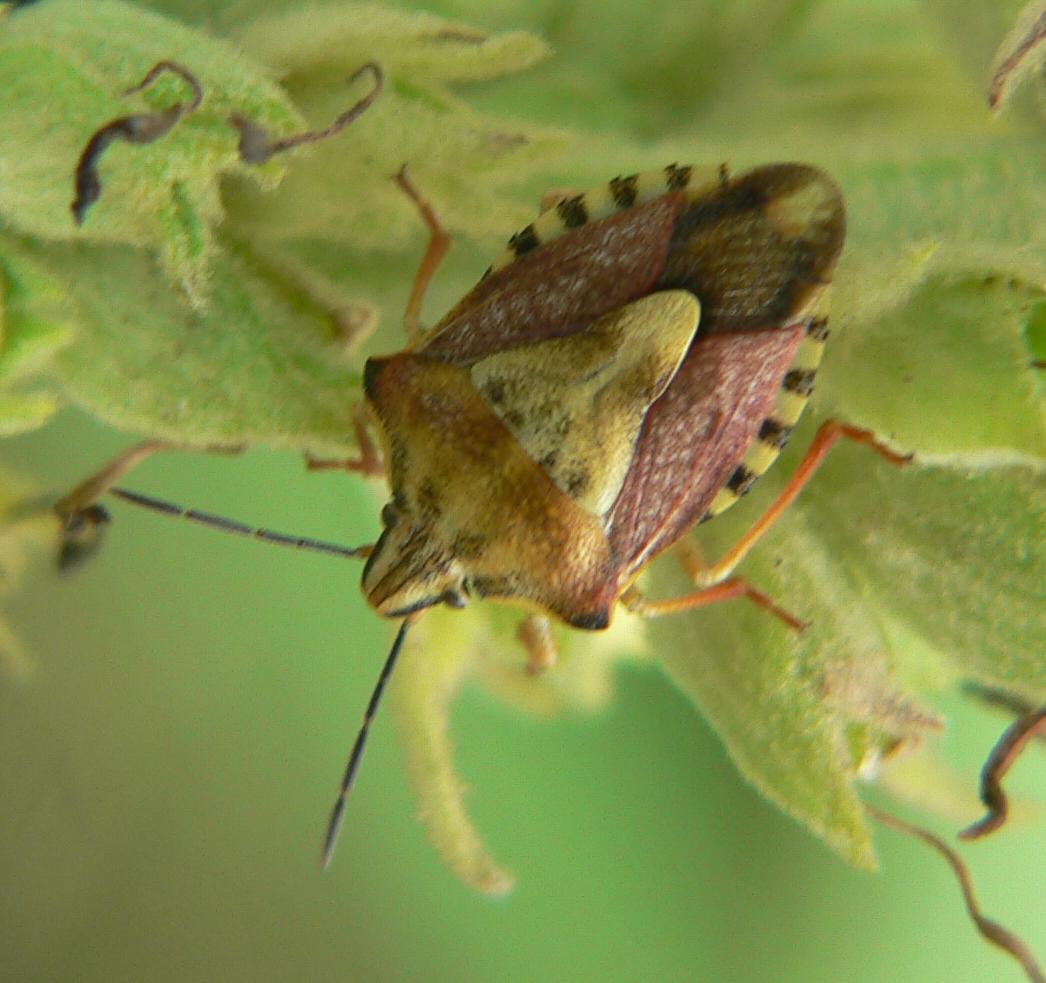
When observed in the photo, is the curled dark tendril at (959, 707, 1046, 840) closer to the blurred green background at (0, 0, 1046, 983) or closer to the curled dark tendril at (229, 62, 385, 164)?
the curled dark tendril at (229, 62, 385, 164)

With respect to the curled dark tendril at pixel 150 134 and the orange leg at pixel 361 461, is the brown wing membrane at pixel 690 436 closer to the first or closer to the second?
the orange leg at pixel 361 461

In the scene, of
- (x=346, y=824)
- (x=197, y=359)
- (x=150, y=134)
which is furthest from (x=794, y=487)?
(x=346, y=824)

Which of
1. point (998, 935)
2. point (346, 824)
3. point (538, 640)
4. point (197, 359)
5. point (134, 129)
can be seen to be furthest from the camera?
point (346, 824)

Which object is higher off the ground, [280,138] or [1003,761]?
[280,138]

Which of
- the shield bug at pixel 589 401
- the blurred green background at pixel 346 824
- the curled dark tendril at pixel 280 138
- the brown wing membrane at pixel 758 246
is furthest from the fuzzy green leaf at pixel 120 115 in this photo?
the blurred green background at pixel 346 824

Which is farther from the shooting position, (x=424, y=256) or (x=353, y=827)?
(x=353, y=827)

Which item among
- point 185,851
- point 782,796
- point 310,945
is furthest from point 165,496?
point 782,796

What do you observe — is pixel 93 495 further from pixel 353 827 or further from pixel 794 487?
pixel 353 827

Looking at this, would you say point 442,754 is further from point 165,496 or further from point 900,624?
point 165,496
